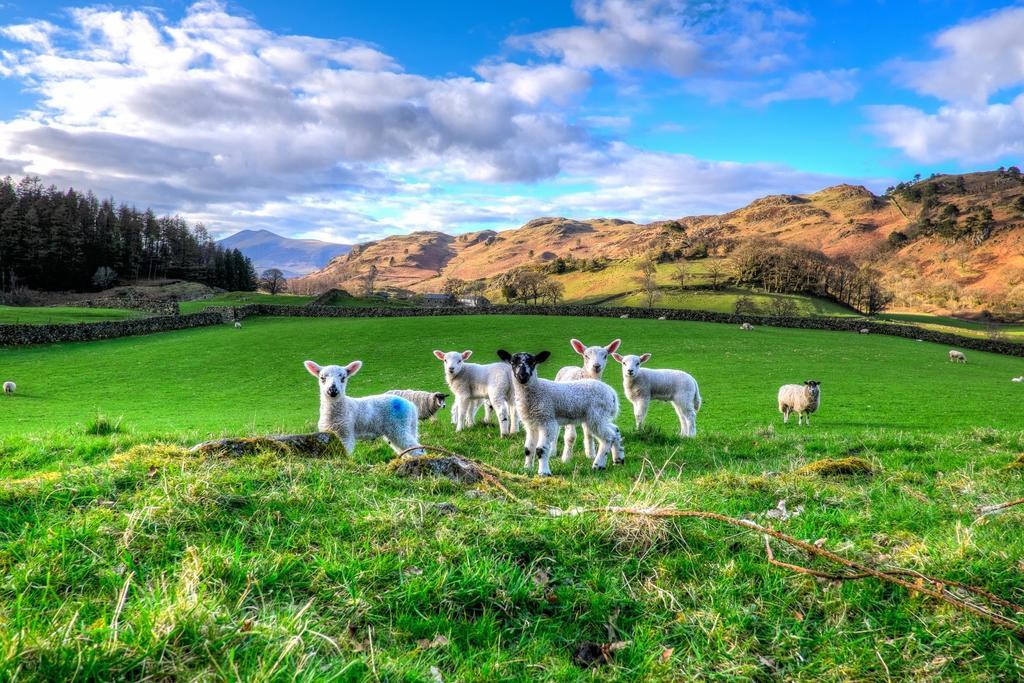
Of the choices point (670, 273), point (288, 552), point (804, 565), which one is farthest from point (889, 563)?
point (670, 273)

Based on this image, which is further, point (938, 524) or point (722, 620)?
point (938, 524)

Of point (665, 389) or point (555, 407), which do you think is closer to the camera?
point (555, 407)

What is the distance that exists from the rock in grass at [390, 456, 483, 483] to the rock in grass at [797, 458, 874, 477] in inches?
187

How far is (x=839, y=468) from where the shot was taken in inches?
304

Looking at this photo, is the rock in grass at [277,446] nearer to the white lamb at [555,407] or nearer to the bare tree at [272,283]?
the white lamb at [555,407]

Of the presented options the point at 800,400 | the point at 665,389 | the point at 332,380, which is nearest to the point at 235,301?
the point at 665,389

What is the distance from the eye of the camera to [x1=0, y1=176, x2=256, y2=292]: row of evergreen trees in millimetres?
88375

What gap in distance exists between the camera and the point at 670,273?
121 metres

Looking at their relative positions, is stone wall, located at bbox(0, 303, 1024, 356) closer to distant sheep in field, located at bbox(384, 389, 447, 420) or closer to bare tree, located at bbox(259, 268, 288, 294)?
distant sheep in field, located at bbox(384, 389, 447, 420)

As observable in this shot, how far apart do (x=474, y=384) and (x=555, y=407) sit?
19.8 feet

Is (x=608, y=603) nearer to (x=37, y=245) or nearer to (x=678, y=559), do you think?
(x=678, y=559)

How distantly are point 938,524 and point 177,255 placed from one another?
5166 inches

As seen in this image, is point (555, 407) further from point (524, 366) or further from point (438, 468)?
point (438, 468)

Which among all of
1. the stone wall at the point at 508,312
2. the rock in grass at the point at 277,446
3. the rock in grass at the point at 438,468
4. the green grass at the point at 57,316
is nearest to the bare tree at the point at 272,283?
the stone wall at the point at 508,312
